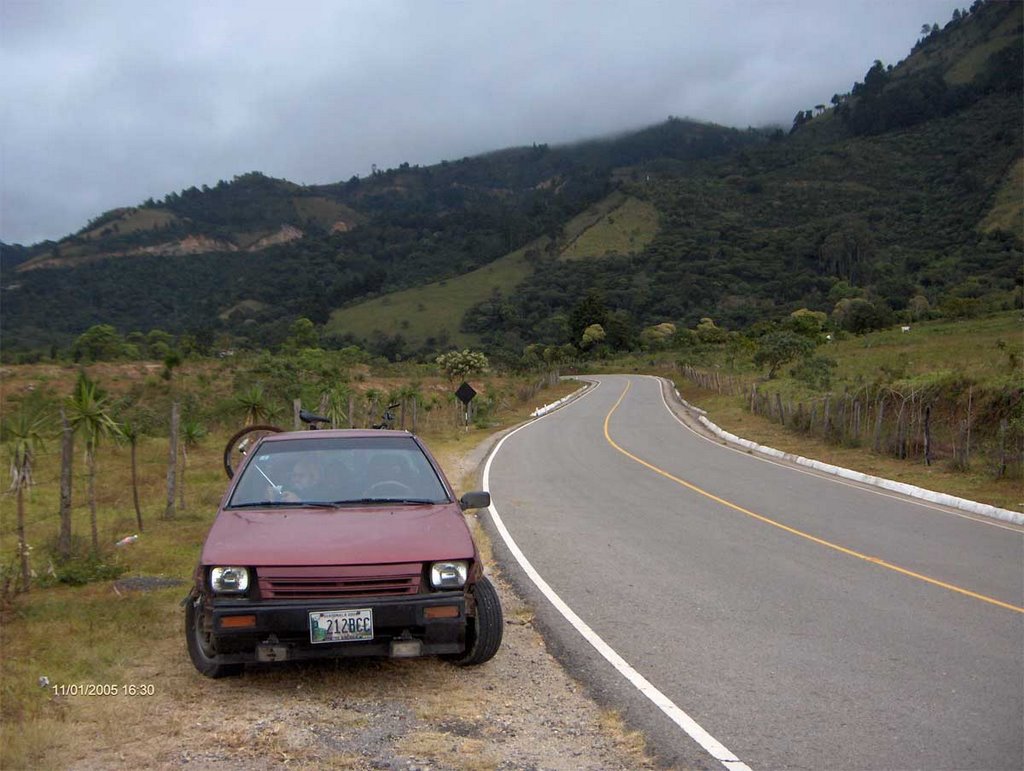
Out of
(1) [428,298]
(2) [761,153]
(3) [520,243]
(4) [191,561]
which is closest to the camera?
(4) [191,561]

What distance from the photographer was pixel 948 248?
10681cm

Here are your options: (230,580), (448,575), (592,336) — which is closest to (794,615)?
(448,575)

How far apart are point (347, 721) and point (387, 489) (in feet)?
6.64

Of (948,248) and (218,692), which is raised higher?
(948,248)

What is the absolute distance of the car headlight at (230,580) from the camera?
17.7 ft

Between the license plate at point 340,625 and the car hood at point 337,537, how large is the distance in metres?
0.30

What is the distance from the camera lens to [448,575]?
5.61 metres

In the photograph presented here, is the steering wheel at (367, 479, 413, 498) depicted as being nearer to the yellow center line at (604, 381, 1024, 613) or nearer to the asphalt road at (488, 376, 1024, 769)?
the asphalt road at (488, 376, 1024, 769)

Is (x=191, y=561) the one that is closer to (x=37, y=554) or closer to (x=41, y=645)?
(x=37, y=554)

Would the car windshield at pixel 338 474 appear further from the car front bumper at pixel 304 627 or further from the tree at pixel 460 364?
the tree at pixel 460 364

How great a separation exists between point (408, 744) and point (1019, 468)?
15287mm

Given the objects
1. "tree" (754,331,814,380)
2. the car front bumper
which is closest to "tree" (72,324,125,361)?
"tree" (754,331,814,380)

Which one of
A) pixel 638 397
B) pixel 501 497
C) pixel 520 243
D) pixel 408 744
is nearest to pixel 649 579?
pixel 408 744

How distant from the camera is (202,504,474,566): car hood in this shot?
549 centimetres
